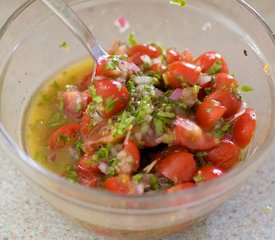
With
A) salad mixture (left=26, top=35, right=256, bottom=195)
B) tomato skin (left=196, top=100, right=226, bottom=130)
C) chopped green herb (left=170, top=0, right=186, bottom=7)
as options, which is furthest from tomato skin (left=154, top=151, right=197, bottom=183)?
chopped green herb (left=170, top=0, right=186, bottom=7)

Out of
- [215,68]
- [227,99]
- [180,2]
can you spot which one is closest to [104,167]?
[227,99]

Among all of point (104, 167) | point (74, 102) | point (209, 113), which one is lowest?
point (74, 102)

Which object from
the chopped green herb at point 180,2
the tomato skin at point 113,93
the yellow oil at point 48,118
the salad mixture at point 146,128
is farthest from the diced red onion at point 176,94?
the chopped green herb at point 180,2

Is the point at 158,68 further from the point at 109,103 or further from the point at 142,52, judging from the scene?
the point at 109,103

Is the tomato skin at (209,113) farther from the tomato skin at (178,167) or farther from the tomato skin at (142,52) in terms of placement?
the tomato skin at (142,52)

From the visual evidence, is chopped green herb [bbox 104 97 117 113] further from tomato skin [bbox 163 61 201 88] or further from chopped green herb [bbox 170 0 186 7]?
chopped green herb [bbox 170 0 186 7]

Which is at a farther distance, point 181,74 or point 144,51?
point 144,51

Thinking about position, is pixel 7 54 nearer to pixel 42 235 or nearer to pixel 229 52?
pixel 42 235
